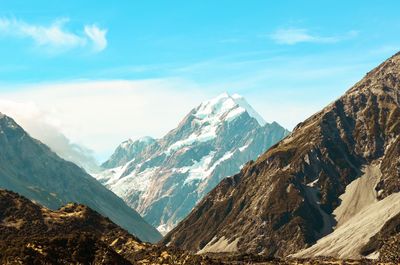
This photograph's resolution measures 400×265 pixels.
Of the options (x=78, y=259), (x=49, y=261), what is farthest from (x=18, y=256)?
(x=78, y=259)

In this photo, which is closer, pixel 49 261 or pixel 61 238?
pixel 49 261

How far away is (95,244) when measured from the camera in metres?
199

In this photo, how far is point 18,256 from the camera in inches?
6895

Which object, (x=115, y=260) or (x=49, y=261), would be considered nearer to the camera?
(x=49, y=261)

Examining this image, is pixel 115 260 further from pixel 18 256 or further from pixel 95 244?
pixel 18 256

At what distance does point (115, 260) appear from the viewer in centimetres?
19550

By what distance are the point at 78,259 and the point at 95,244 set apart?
935cm

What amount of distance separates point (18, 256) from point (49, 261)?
10242mm

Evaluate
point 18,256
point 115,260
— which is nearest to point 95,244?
point 115,260

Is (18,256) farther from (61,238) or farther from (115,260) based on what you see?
(115,260)

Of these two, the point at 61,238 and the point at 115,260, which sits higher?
the point at 61,238

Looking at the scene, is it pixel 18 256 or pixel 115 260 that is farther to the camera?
pixel 115 260

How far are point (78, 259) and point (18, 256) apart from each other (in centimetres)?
2190

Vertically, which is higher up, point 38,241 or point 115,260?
point 38,241
